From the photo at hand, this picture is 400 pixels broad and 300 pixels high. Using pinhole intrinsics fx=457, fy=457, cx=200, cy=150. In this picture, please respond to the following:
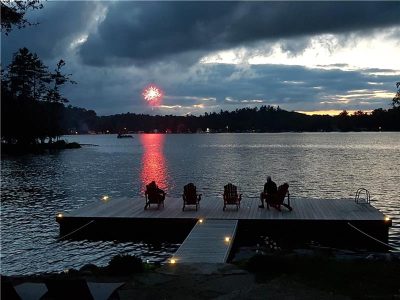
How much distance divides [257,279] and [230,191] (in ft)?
36.7

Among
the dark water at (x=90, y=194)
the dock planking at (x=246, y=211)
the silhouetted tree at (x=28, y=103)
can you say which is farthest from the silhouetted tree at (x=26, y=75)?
the dock planking at (x=246, y=211)

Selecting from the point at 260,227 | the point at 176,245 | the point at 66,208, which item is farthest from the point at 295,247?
the point at 66,208

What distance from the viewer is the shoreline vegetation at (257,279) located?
32.2 feet

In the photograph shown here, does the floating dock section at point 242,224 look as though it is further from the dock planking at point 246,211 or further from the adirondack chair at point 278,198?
the adirondack chair at point 278,198

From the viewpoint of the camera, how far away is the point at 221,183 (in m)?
46.7

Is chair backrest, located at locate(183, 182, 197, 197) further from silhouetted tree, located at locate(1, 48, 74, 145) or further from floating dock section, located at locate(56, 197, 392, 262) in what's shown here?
silhouetted tree, located at locate(1, 48, 74, 145)

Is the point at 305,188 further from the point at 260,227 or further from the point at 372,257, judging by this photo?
the point at 372,257

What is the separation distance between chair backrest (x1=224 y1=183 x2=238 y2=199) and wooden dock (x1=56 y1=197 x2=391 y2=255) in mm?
721

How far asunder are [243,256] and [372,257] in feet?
16.6

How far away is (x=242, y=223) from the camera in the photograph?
20.4 m

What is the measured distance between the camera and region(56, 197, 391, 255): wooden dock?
19953 mm

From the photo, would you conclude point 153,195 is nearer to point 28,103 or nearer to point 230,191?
point 230,191

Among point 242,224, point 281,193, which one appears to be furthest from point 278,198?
point 242,224

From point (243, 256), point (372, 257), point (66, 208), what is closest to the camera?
point (372, 257)
